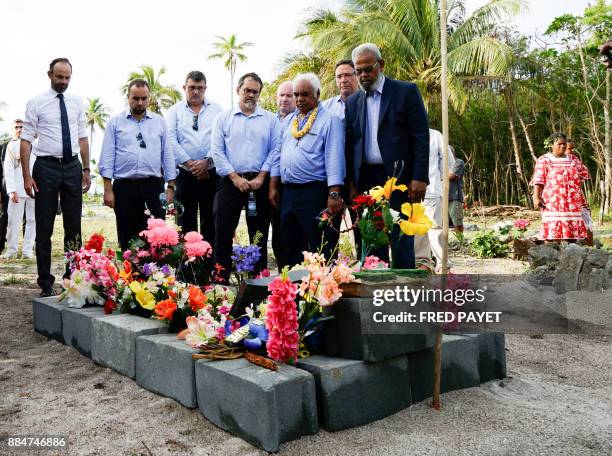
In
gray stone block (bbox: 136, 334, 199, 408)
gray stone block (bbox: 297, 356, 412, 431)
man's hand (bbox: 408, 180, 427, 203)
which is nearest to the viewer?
gray stone block (bbox: 297, 356, 412, 431)

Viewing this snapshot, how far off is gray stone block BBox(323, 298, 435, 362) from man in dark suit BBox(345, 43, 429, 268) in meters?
1.06

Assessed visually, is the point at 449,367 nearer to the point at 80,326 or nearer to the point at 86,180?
the point at 80,326

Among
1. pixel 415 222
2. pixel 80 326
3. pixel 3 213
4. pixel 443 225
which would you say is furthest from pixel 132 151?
pixel 3 213

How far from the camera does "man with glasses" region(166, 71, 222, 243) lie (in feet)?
16.9

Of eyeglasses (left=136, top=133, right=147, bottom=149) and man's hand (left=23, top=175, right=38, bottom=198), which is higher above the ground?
eyeglasses (left=136, top=133, right=147, bottom=149)

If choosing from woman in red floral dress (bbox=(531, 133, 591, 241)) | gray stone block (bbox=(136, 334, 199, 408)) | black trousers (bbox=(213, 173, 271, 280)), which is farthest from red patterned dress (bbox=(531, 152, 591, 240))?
gray stone block (bbox=(136, 334, 199, 408))

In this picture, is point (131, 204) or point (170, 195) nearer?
point (131, 204)

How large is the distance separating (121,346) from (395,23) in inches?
742

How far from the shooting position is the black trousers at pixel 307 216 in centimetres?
404

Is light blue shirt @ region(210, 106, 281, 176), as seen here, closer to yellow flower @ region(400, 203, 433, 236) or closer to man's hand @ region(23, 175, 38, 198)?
man's hand @ region(23, 175, 38, 198)

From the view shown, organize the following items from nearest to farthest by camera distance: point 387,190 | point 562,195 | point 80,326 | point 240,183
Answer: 1. point 387,190
2. point 80,326
3. point 240,183
4. point 562,195

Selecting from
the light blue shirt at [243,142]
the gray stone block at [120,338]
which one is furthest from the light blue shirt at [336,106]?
the gray stone block at [120,338]

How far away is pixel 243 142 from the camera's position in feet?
15.5

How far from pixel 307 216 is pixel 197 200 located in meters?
1.49
